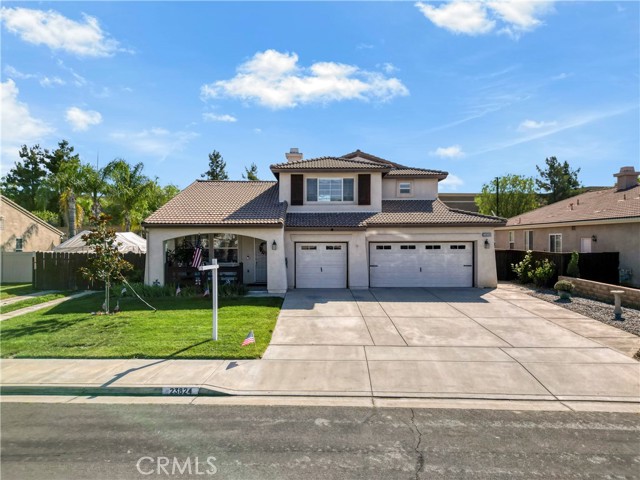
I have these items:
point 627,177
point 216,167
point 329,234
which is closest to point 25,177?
point 216,167

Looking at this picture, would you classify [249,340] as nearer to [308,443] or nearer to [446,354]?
[308,443]

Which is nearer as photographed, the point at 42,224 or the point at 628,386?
the point at 628,386

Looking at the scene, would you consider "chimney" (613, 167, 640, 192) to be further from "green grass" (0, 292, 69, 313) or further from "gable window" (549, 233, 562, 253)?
"green grass" (0, 292, 69, 313)

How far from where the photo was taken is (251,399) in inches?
249

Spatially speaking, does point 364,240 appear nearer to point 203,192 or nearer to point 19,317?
point 203,192

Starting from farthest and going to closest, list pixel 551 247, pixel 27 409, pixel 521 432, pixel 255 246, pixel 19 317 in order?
pixel 551 247 < pixel 255 246 < pixel 19 317 < pixel 27 409 < pixel 521 432

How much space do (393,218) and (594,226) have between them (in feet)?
36.9

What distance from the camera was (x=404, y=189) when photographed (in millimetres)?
20859

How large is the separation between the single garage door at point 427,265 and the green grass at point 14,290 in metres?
16.3

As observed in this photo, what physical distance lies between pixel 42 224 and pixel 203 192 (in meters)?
14.0

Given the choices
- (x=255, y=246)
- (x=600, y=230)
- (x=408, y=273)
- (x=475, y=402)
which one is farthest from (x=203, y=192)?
(x=600, y=230)

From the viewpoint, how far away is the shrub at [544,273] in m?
17.2

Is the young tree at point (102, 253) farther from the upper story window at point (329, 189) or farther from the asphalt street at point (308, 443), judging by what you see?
the upper story window at point (329, 189)

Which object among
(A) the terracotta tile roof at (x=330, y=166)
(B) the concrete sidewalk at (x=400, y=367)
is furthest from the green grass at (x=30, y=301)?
(A) the terracotta tile roof at (x=330, y=166)
